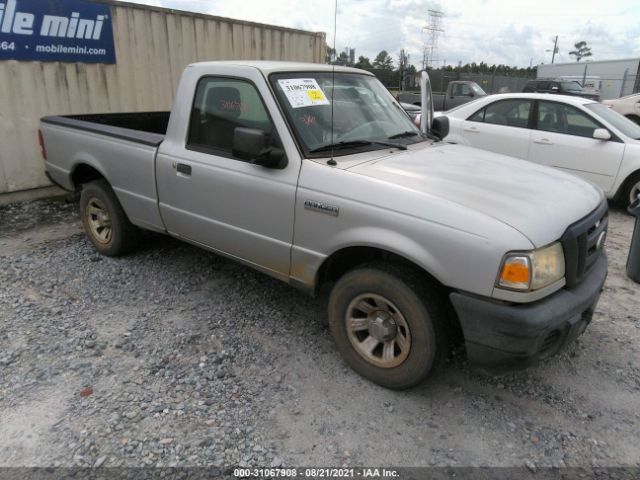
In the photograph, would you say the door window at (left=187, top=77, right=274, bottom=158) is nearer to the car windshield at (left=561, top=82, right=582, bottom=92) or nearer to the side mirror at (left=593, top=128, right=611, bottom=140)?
the side mirror at (left=593, top=128, right=611, bottom=140)

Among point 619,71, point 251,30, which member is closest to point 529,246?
point 251,30

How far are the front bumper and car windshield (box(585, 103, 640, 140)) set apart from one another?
534 cm

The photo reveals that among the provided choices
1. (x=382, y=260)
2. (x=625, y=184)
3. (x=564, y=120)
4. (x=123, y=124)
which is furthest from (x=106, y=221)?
(x=625, y=184)

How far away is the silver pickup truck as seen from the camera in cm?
253

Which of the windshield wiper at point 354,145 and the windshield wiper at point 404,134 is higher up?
the windshield wiper at point 404,134

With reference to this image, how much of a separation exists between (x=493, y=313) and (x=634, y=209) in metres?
2.94

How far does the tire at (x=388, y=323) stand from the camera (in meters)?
2.76

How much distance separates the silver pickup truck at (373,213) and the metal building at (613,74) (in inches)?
1091

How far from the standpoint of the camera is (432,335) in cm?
274

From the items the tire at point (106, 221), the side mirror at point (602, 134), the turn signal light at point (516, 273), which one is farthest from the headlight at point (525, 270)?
the side mirror at point (602, 134)

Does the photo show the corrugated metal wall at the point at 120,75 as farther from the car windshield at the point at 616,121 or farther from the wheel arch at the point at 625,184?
the wheel arch at the point at 625,184

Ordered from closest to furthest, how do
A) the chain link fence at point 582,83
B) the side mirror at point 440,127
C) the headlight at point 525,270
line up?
the headlight at point 525,270 → the side mirror at point 440,127 → the chain link fence at point 582,83

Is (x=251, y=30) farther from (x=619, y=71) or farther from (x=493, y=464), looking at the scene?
(x=619, y=71)

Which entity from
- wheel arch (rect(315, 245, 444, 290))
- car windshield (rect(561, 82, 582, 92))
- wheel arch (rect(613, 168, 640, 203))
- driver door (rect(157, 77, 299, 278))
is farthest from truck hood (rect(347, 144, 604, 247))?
car windshield (rect(561, 82, 582, 92))
